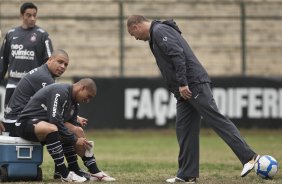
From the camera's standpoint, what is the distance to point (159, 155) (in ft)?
53.7

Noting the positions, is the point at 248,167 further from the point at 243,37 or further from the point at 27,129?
the point at 243,37

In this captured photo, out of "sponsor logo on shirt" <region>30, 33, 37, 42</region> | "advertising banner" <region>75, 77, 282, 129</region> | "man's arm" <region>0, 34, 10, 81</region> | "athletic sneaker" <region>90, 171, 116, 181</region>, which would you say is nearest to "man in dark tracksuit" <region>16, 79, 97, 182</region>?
"athletic sneaker" <region>90, 171, 116, 181</region>

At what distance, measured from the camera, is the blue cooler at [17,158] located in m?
10.7

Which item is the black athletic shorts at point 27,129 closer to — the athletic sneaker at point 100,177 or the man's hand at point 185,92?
the athletic sneaker at point 100,177

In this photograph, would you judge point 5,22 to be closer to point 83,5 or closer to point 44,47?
point 83,5

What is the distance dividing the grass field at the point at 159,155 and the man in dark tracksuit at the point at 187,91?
0.35 m

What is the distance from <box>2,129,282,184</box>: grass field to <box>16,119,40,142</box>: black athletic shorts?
0.62 m

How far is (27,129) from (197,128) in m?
2.25

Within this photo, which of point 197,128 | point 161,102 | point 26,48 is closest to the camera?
point 197,128

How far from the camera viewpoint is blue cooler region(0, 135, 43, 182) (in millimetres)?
10680

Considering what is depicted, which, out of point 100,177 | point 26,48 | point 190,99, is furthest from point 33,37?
point 190,99

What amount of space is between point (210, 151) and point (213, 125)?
21.8ft

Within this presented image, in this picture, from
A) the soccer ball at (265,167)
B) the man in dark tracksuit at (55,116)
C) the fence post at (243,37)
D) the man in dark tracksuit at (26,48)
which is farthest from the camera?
the fence post at (243,37)

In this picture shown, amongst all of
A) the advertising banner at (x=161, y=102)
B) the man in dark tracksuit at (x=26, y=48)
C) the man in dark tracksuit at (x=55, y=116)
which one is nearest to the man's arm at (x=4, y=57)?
the man in dark tracksuit at (x=26, y=48)
